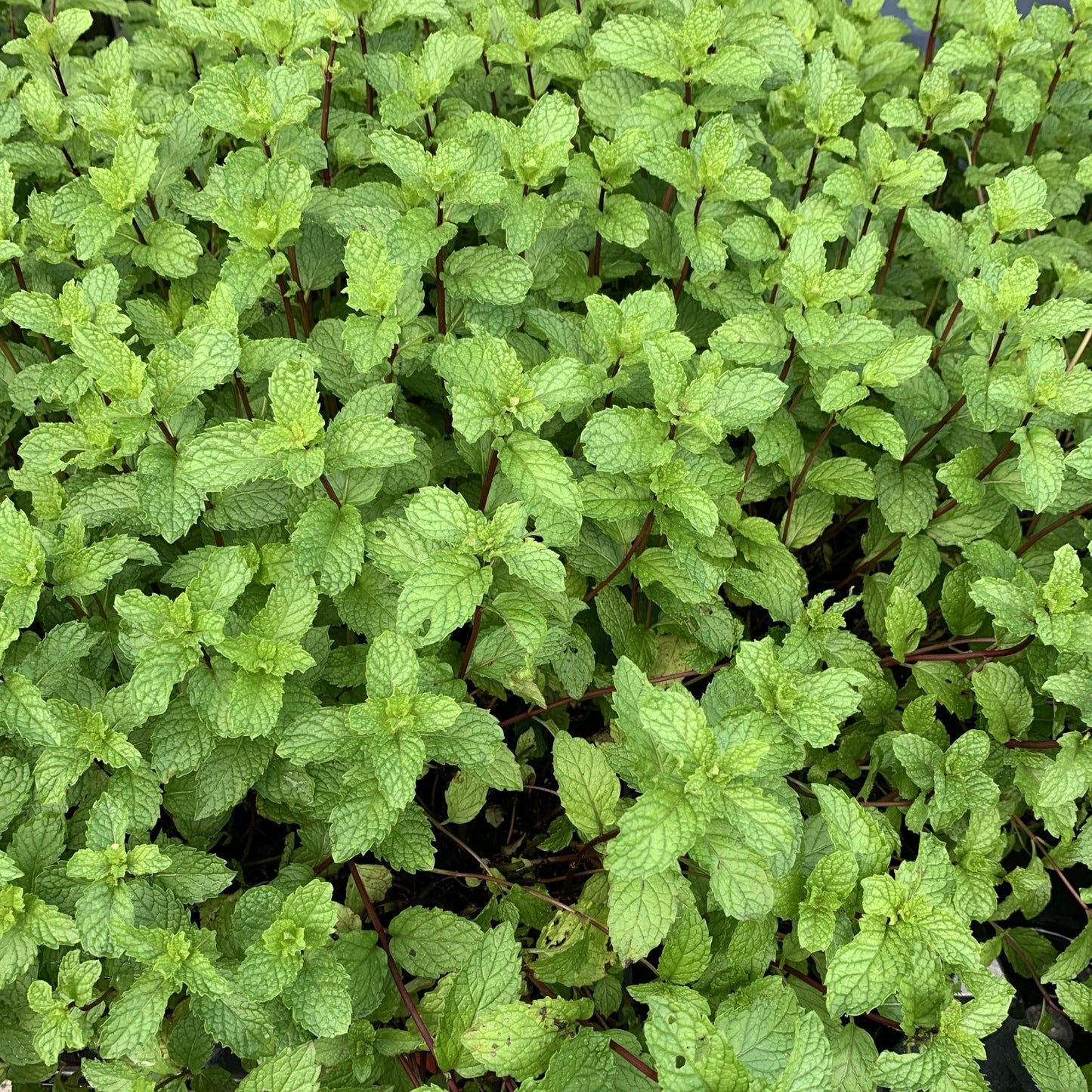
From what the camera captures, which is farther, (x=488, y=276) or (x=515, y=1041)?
(x=488, y=276)

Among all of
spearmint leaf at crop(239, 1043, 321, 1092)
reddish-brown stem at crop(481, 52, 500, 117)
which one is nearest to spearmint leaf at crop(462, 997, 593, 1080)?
spearmint leaf at crop(239, 1043, 321, 1092)

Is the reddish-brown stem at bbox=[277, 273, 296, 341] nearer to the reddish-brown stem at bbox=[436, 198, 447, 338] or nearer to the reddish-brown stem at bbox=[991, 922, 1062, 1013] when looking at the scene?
the reddish-brown stem at bbox=[436, 198, 447, 338]

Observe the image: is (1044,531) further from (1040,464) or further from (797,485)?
(797,485)

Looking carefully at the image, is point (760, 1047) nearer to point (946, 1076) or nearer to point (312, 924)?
point (946, 1076)

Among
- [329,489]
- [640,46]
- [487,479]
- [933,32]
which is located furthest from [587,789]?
[933,32]

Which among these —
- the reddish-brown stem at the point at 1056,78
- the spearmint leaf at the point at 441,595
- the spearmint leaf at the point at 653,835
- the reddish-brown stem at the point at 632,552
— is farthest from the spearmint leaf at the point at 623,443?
the reddish-brown stem at the point at 1056,78

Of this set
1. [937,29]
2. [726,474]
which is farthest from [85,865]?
[937,29]
